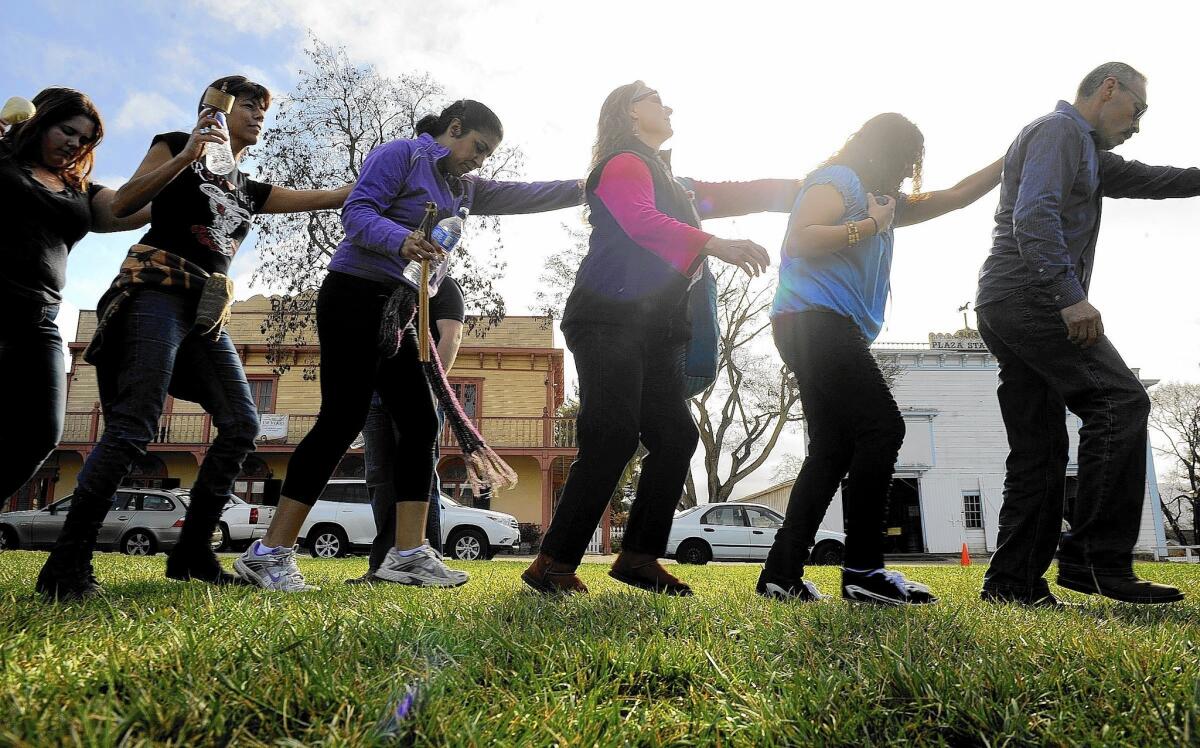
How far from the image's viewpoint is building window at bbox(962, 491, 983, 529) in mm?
29156

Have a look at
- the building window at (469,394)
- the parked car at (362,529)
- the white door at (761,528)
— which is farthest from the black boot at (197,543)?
the building window at (469,394)

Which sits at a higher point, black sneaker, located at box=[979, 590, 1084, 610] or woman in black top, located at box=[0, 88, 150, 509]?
woman in black top, located at box=[0, 88, 150, 509]

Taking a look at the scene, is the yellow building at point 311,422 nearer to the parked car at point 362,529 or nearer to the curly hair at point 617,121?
the parked car at point 362,529

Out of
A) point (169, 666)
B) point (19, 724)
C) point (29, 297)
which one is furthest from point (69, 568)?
point (19, 724)

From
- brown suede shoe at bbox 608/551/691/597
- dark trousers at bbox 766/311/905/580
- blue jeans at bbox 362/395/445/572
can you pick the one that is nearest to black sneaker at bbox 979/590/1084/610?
dark trousers at bbox 766/311/905/580

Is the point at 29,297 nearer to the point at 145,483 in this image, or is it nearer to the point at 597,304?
the point at 597,304

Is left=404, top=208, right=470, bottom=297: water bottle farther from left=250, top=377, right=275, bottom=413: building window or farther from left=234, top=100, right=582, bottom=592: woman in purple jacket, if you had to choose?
left=250, top=377, right=275, bottom=413: building window

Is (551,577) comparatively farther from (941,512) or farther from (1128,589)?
(941,512)

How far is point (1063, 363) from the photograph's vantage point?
3.20 metres

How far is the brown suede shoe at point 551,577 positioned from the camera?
2.99 meters

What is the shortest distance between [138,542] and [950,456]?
26868mm

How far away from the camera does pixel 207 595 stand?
2.42 meters

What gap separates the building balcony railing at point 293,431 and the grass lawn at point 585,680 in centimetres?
2334

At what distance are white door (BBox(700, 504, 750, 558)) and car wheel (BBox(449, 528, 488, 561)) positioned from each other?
5.30m
